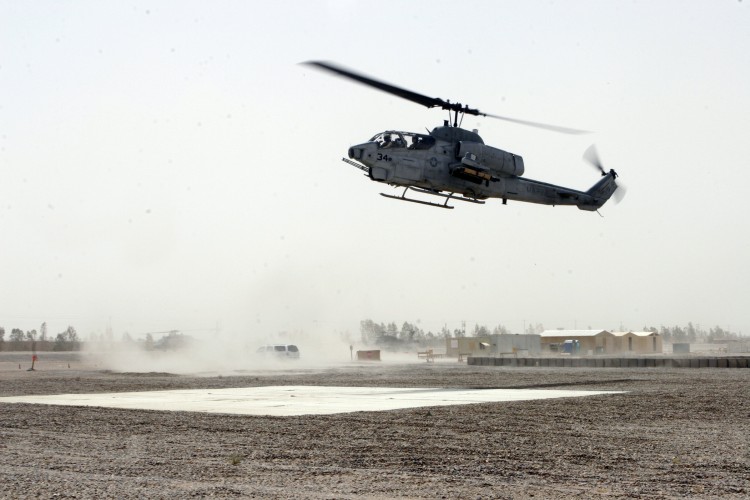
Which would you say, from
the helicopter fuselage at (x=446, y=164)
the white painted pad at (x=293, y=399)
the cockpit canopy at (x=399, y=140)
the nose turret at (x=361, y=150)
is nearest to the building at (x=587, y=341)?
the helicopter fuselage at (x=446, y=164)

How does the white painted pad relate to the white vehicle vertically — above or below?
below

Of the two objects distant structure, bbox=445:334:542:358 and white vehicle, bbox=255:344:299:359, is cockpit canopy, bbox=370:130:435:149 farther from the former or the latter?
distant structure, bbox=445:334:542:358

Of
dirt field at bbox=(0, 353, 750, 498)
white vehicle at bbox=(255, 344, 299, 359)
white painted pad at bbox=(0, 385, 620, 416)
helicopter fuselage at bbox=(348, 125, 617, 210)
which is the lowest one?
dirt field at bbox=(0, 353, 750, 498)

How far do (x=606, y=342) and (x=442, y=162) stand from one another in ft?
206

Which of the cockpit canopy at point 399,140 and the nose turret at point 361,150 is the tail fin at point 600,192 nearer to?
the cockpit canopy at point 399,140

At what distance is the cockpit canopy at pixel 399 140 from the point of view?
3036 centimetres

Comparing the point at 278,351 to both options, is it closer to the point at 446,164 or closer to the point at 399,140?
the point at 446,164

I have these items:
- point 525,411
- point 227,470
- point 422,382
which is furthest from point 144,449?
point 422,382

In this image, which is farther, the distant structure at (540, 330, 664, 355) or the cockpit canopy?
the distant structure at (540, 330, 664, 355)

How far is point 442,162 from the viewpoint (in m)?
31.5

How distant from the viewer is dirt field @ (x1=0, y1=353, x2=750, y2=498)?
1005 centimetres

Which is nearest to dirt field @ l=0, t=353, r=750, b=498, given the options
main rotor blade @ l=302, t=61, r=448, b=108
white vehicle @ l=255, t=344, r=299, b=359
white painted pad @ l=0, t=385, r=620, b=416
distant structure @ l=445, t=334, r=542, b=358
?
white painted pad @ l=0, t=385, r=620, b=416

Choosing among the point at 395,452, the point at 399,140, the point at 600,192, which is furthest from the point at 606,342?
the point at 395,452

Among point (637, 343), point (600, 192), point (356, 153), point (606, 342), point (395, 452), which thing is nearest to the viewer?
point (395, 452)
